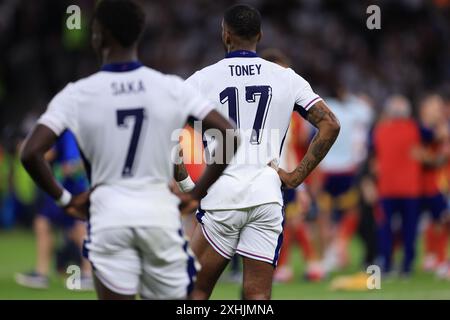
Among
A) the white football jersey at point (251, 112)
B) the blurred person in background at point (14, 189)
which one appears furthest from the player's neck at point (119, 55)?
the blurred person in background at point (14, 189)

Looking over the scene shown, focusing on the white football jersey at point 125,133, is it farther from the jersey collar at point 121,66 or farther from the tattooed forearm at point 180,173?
the tattooed forearm at point 180,173

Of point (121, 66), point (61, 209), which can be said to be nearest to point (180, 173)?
point (121, 66)

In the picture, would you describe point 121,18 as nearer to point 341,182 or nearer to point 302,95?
point 302,95

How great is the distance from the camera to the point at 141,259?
6164 millimetres

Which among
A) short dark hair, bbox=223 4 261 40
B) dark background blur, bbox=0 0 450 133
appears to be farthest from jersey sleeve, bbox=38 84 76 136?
dark background blur, bbox=0 0 450 133

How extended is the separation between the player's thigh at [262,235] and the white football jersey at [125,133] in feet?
4.78

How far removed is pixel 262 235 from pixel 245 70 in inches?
45.5

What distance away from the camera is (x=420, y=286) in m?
13.7

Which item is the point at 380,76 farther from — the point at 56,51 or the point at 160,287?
the point at 160,287

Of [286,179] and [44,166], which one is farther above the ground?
[44,166]

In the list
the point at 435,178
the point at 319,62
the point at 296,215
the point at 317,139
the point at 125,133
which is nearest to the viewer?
the point at 125,133

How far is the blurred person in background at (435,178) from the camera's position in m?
15.3
